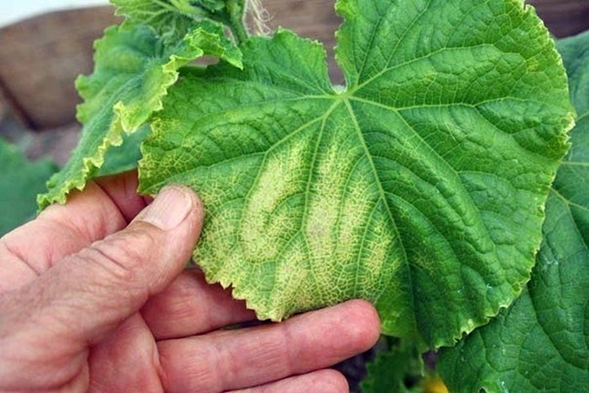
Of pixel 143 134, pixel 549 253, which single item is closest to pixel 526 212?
pixel 549 253

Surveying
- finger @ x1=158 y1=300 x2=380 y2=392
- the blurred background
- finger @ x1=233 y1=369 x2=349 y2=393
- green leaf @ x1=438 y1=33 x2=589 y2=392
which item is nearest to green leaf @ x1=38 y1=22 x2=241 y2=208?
finger @ x1=158 y1=300 x2=380 y2=392

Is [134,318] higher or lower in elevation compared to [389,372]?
higher

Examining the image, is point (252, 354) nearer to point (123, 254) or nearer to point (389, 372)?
point (123, 254)

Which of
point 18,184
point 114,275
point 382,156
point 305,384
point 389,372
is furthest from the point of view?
point 18,184

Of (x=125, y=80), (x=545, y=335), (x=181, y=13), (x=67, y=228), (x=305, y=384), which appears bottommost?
(x=305, y=384)

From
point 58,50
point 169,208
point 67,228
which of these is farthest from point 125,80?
point 58,50

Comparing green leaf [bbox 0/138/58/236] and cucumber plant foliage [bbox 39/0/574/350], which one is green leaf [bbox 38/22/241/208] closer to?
cucumber plant foliage [bbox 39/0/574/350]

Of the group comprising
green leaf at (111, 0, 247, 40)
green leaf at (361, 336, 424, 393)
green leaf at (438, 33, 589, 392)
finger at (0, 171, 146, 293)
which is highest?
green leaf at (111, 0, 247, 40)

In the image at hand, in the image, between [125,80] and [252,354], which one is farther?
[125,80]
